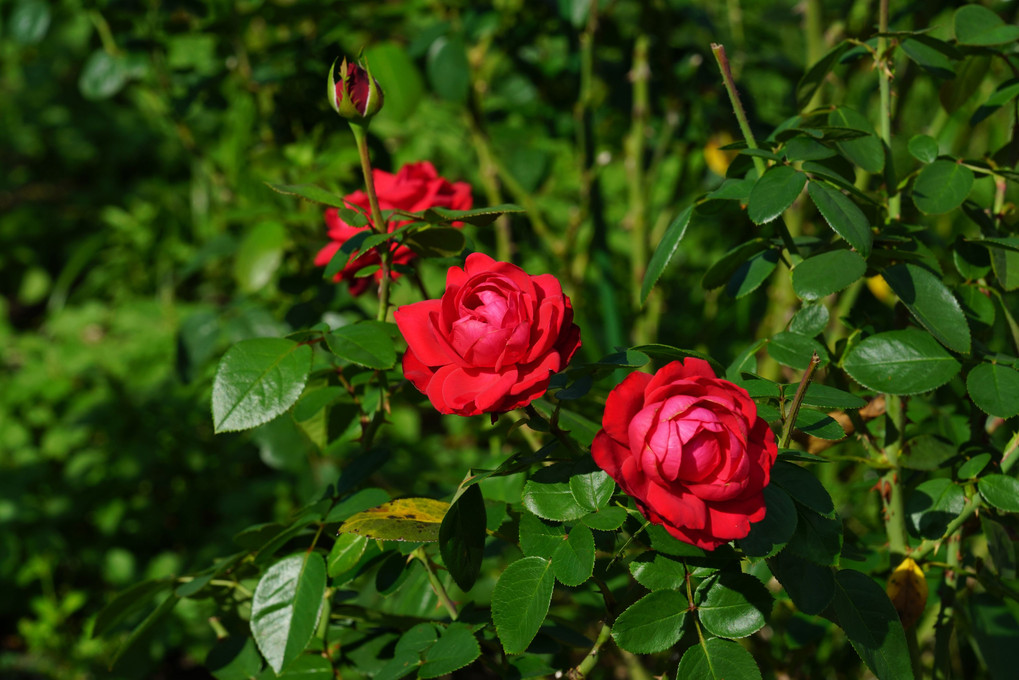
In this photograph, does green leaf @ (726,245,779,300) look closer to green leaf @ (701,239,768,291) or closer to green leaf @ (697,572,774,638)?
green leaf @ (701,239,768,291)

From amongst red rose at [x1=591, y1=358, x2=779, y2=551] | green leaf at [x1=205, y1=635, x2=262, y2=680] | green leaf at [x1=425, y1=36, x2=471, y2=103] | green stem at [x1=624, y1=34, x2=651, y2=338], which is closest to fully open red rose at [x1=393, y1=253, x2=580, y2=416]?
red rose at [x1=591, y1=358, x2=779, y2=551]

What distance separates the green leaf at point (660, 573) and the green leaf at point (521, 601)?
6 cm

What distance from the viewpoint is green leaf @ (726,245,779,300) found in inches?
26.9

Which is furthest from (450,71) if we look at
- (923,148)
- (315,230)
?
(923,148)

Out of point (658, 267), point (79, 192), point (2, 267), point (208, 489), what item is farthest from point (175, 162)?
point (658, 267)

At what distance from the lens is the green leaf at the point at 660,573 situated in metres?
0.56

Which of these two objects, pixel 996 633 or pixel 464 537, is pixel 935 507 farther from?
pixel 464 537

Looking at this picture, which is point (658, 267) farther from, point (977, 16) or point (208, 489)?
point (208, 489)

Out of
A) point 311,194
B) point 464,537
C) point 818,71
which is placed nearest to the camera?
point 464,537

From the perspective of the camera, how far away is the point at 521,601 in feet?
1.79

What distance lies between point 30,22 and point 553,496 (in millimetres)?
1297

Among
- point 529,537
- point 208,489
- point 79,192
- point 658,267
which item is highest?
point 658,267

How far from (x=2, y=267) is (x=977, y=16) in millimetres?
3257

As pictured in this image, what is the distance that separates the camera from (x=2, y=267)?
3053mm
